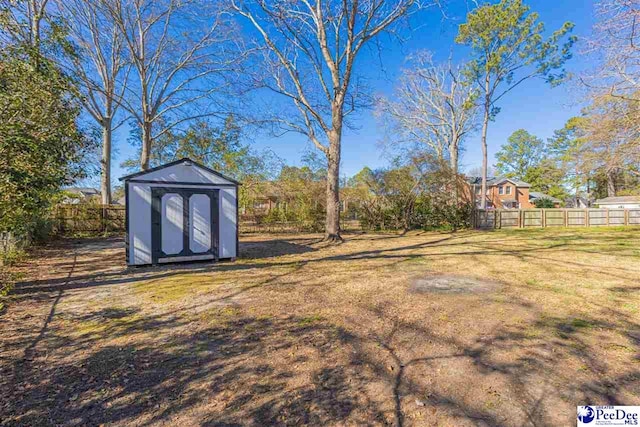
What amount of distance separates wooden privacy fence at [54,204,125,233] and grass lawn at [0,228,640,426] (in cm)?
979

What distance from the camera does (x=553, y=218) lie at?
59.6 feet

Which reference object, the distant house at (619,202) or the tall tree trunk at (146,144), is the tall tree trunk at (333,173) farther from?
the distant house at (619,202)

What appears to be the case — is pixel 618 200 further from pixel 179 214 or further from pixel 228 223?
pixel 179 214

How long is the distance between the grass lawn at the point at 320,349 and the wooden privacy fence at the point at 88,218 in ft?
32.1

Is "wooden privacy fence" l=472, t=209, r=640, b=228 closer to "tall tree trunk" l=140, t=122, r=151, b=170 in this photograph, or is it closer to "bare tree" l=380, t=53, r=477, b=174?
"bare tree" l=380, t=53, r=477, b=174

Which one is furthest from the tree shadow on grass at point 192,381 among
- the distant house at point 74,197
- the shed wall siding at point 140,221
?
the distant house at point 74,197

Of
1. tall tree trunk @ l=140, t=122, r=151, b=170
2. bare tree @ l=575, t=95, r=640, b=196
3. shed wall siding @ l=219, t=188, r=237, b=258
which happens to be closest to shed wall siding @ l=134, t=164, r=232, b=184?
shed wall siding @ l=219, t=188, r=237, b=258

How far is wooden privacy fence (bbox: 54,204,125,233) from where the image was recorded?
13.4 meters

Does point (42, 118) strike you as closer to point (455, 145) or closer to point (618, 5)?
point (618, 5)

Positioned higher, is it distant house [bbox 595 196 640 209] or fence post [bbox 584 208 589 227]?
distant house [bbox 595 196 640 209]

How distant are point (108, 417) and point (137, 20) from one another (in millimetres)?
16216

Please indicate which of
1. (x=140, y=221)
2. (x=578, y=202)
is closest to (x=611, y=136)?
(x=140, y=221)

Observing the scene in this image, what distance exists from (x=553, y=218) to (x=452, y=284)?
693 inches

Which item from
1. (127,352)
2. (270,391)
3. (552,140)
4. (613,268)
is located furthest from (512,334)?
(552,140)
